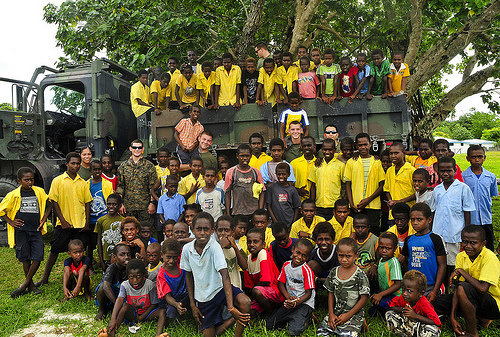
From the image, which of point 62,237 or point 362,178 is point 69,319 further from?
point 362,178

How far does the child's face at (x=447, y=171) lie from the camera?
406 cm

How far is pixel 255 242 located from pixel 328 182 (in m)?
1.50

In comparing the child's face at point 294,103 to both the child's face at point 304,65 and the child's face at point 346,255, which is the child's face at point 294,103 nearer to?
the child's face at point 304,65

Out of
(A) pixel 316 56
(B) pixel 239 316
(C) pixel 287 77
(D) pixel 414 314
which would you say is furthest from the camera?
(A) pixel 316 56

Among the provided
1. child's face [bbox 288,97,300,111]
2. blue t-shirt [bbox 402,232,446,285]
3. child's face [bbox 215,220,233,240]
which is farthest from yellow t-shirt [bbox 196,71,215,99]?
blue t-shirt [bbox 402,232,446,285]

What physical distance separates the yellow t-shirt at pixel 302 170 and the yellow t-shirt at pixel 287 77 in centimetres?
146

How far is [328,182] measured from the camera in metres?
4.94

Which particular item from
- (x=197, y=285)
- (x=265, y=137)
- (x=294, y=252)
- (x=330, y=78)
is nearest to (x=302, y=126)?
(x=265, y=137)

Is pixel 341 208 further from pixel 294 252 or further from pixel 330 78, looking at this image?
pixel 330 78

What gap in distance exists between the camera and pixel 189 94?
657cm

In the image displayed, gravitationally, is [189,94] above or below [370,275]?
above

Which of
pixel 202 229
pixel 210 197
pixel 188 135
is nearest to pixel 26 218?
pixel 210 197

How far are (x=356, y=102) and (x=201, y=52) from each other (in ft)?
17.5

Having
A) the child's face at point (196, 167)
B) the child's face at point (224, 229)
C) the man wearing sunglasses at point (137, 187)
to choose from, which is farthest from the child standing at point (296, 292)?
the man wearing sunglasses at point (137, 187)
